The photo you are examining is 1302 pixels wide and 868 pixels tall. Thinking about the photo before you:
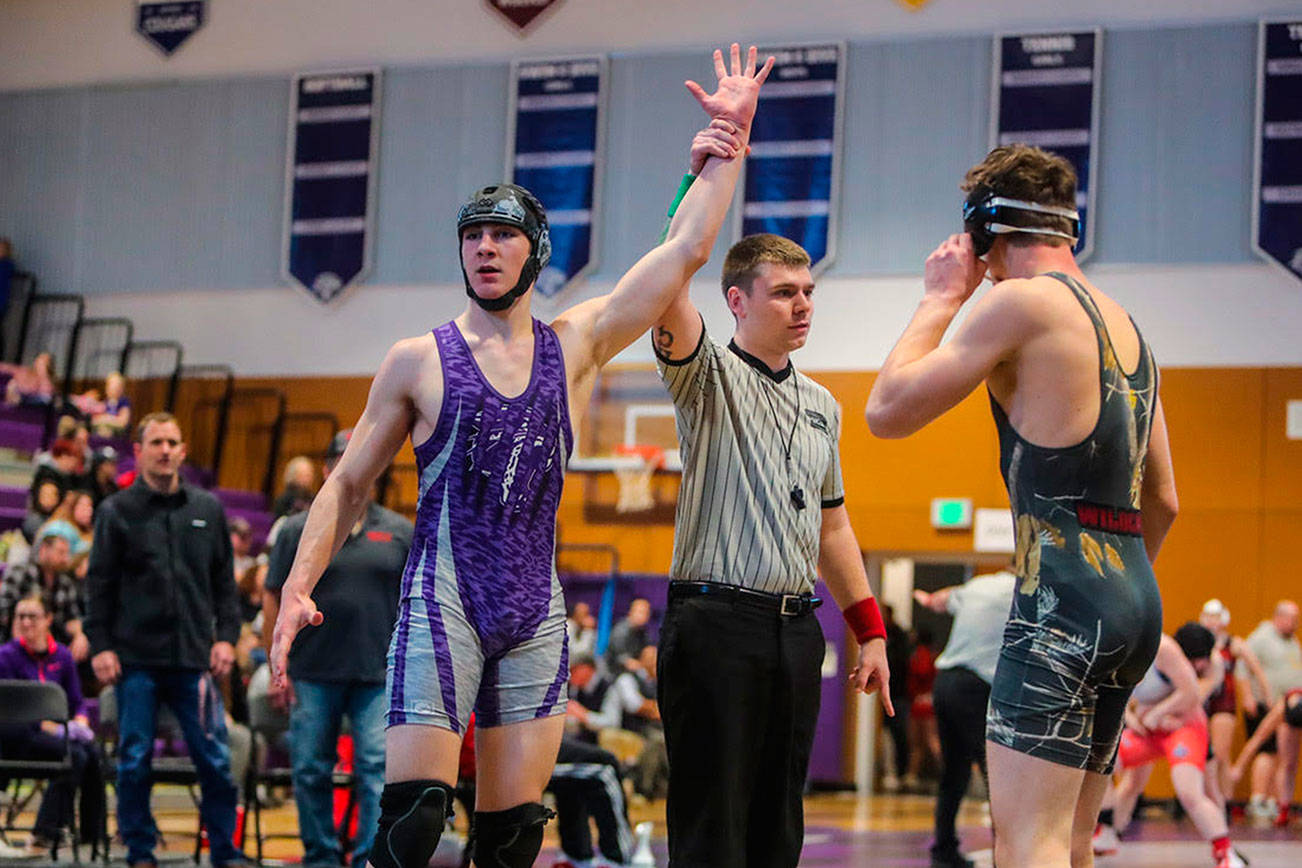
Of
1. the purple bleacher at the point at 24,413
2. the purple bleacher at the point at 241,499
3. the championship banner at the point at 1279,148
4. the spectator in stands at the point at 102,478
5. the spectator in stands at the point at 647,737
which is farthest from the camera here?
the purple bleacher at the point at 241,499

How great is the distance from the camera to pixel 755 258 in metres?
4.42

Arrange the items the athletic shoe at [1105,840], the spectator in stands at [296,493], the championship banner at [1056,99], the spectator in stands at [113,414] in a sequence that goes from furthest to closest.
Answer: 1. the spectator in stands at [113,414]
2. the championship banner at [1056,99]
3. the spectator in stands at [296,493]
4. the athletic shoe at [1105,840]

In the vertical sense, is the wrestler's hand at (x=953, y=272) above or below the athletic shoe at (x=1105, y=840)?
above

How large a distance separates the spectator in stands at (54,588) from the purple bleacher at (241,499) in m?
6.62

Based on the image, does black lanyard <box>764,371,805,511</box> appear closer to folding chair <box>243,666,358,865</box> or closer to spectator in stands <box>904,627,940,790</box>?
folding chair <box>243,666,358,865</box>

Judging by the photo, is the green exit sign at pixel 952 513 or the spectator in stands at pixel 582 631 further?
the green exit sign at pixel 952 513

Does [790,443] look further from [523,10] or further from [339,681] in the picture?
[523,10]

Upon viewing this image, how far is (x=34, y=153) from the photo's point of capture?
19141 mm

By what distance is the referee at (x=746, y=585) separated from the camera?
159 inches

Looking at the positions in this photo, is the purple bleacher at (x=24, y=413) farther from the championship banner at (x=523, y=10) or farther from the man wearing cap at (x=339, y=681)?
the man wearing cap at (x=339, y=681)

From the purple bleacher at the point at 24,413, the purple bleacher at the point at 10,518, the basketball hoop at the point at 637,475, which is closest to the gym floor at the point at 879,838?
the purple bleacher at the point at 10,518

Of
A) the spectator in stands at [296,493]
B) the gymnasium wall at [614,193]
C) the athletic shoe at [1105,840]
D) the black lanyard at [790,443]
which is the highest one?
the gymnasium wall at [614,193]

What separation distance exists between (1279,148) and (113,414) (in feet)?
38.1

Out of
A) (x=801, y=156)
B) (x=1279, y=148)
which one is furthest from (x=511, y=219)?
(x=1279, y=148)
